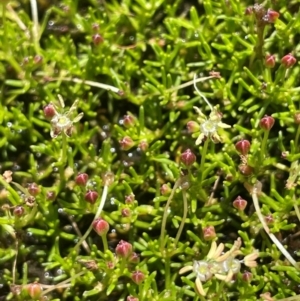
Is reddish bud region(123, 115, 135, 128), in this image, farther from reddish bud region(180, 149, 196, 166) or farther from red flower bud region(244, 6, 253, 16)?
red flower bud region(244, 6, 253, 16)

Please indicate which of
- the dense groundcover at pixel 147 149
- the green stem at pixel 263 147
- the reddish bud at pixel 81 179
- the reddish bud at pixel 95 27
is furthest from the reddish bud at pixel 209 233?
the reddish bud at pixel 95 27

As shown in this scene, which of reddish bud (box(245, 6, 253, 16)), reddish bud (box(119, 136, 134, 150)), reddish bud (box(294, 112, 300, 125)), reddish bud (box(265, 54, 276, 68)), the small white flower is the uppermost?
reddish bud (box(245, 6, 253, 16))

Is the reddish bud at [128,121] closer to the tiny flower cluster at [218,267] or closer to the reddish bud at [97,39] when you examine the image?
the reddish bud at [97,39]

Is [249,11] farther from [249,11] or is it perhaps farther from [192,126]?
[192,126]

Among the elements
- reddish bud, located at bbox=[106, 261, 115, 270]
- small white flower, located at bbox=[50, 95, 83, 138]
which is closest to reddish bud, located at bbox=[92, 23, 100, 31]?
small white flower, located at bbox=[50, 95, 83, 138]

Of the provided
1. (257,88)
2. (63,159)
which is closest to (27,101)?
(63,159)

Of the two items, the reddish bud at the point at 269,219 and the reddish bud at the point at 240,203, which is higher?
the reddish bud at the point at 240,203

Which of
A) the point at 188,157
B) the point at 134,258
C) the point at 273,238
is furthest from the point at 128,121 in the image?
the point at 273,238
